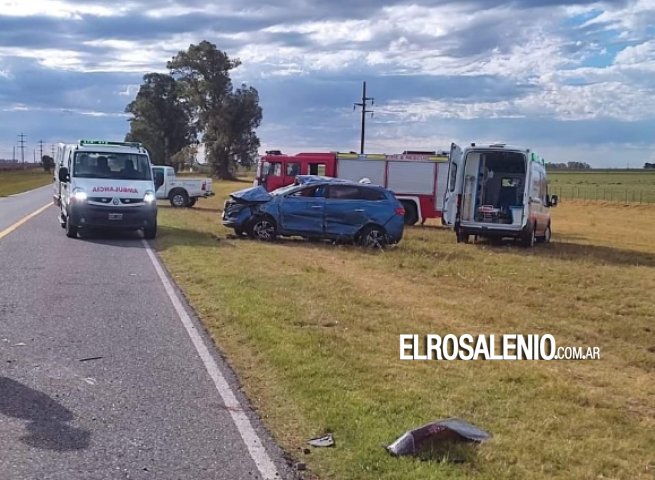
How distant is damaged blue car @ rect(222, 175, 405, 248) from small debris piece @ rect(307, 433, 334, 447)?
14.9 metres

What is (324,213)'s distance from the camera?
20734 millimetres

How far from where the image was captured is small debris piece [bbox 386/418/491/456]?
17.3ft

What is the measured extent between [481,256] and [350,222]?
354cm

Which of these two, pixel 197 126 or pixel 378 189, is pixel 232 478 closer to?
pixel 378 189

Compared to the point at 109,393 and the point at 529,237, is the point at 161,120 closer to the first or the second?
the point at 529,237

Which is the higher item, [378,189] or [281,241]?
[378,189]

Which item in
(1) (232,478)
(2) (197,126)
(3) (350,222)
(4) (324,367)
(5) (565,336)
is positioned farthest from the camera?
(2) (197,126)

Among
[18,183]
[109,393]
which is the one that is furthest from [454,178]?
[18,183]

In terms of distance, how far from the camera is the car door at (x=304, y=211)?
20.8m

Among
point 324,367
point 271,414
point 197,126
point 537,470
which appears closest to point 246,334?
point 324,367

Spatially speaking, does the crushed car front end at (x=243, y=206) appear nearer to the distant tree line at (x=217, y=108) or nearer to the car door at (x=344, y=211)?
the car door at (x=344, y=211)

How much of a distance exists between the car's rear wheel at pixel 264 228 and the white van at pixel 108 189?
2484 mm

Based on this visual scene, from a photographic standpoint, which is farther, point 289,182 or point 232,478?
point 289,182

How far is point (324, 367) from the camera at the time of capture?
7.44 meters
